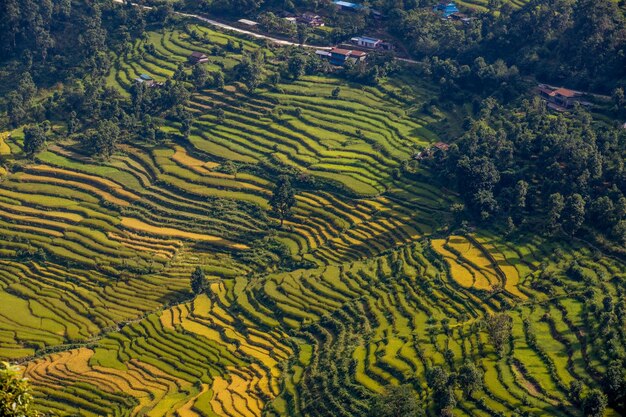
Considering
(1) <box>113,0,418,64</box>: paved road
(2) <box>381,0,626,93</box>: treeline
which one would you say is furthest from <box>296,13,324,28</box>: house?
(2) <box>381,0,626,93</box>: treeline

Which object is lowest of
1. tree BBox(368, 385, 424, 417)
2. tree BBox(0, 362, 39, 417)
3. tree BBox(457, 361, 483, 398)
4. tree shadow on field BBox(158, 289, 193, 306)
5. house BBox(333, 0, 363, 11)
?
tree shadow on field BBox(158, 289, 193, 306)

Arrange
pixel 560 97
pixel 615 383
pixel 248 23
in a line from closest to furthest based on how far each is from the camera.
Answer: pixel 615 383
pixel 560 97
pixel 248 23

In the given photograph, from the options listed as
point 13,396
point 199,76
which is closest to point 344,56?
point 199,76

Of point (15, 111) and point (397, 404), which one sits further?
point (15, 111)

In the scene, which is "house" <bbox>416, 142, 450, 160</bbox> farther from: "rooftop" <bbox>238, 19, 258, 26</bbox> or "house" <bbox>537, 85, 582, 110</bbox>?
"rooftop" <bbox>238, 19, 258, 26</bbox>

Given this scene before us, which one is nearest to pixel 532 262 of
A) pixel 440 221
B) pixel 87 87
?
pixel 440 221

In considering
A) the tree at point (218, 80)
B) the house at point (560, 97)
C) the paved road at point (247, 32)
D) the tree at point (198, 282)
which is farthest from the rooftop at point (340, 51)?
the tree at point (198, 282)

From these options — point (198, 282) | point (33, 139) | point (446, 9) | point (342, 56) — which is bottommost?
point (198, 282)

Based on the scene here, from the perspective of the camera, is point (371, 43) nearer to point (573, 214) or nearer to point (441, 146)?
point (441, 146)
